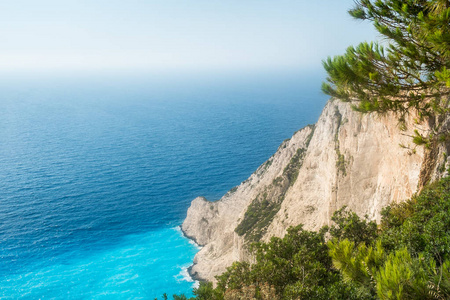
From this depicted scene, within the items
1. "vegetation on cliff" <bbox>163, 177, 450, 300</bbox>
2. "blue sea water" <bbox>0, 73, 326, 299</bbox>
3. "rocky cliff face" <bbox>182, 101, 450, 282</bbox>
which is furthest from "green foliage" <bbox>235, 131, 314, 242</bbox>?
"vegetation on cliff" <bbox>163, 177, 450, 300</bbox>

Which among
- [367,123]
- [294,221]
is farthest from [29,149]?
[367,123]

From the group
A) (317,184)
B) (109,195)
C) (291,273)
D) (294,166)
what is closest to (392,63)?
(291,273)

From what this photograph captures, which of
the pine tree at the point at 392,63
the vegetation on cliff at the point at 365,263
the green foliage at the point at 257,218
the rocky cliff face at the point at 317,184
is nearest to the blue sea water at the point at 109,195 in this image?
the rocky cliff face at the point at 317,184

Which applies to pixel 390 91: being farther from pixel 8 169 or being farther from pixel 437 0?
pixel 8 169

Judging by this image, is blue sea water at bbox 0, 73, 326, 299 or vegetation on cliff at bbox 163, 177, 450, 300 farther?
blue sea water at bbox 0, 73, 326, 299

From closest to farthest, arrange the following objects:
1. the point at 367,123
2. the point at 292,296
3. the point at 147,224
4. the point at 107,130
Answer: the point at 292,296
the point at 367,123
the point at 147,224
the point at 107,130

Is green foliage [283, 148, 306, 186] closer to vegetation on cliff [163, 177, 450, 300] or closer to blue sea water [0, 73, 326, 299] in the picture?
blue sea water [0, 73, 326, 299]
